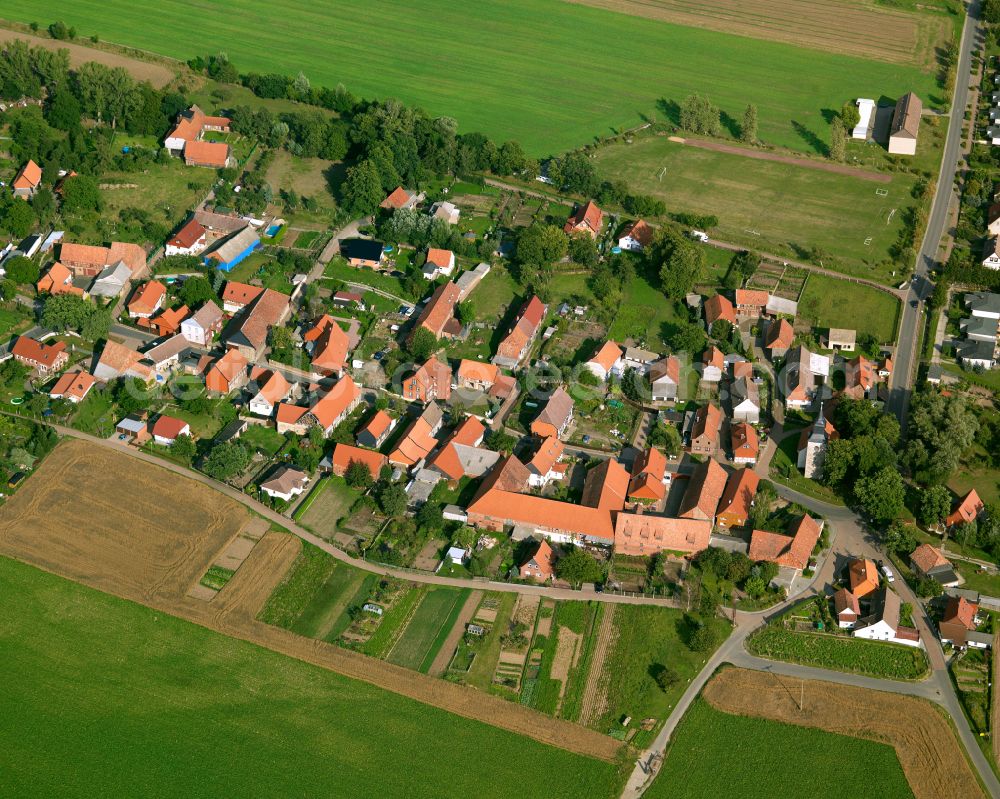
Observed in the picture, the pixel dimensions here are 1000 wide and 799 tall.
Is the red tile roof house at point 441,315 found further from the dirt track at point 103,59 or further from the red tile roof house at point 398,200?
the dirt track at point 103,59

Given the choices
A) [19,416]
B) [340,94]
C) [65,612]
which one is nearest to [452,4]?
[340,94]

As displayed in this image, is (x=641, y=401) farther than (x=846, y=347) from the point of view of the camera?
No

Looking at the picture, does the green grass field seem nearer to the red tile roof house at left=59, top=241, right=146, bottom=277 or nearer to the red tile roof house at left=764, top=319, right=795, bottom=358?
the red tile roof house at left=59, top=241, right=146, bottom=277

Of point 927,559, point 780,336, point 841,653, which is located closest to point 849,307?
point 780,336

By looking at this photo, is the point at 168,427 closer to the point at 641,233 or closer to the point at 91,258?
the point at 91,258

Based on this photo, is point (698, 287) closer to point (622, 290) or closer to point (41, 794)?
point (622, 290)

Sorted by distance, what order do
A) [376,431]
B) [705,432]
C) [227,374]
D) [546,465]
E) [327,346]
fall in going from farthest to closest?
[327,346] < [227,374] < [705,432] < [376,431] < [546,465]

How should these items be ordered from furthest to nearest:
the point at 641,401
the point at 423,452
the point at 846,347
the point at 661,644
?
the point at 846,347
the point at 641,401
the point at 423,452
the point at 661,644
